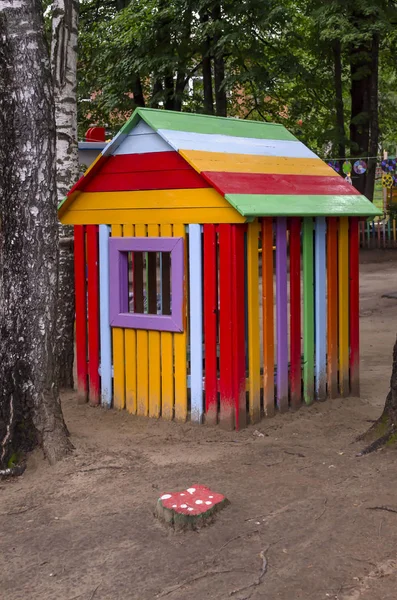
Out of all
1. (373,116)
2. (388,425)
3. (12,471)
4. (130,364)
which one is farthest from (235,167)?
(373,116)

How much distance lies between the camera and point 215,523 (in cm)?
412

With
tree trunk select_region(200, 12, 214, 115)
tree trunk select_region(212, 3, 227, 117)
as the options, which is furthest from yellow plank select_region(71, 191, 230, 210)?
tree trunk select_region(200, 12, 214, 115)

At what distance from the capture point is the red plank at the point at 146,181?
20.1 ft

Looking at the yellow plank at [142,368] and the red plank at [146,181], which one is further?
the yellow plank at [142,368]

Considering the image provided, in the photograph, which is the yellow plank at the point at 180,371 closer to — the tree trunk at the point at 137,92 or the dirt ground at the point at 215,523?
the dirt ground at the point at 215,523

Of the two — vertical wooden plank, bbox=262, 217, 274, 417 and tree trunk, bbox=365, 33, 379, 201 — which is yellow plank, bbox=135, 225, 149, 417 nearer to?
vertical wooden plank, bbox=262, 217, 274, 417

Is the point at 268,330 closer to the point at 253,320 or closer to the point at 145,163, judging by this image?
the point at 253,320

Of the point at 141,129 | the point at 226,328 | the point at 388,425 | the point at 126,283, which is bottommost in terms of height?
the point at 388,425

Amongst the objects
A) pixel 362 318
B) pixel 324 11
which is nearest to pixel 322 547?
pixel 362 318

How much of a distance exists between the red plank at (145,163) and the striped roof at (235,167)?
1 cm

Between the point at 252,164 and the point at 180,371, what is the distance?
1.83 m

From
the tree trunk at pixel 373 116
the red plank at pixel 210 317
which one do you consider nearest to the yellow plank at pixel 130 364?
the red plank at pixel 210 317

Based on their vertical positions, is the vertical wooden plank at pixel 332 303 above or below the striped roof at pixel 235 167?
below

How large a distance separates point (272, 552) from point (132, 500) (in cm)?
109
